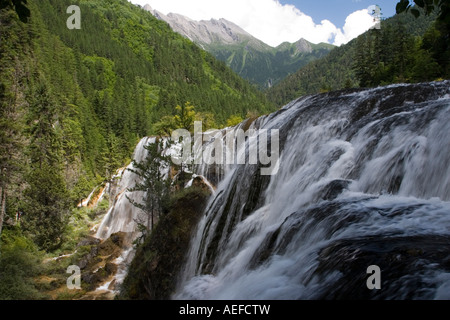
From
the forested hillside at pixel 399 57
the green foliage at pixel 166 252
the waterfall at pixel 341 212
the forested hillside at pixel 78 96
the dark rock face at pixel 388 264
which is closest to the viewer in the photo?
the dark rock face at pixel 388 264

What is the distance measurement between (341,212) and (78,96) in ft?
236

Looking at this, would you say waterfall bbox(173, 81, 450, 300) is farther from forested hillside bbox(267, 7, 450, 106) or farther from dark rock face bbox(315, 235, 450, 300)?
forested hillside bbox(267, 7, 450, 106)

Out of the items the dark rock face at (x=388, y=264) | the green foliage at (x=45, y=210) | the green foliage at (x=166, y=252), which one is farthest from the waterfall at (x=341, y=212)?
the green foliage at (x=45, y=210)

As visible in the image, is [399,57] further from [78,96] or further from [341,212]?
[78,96]

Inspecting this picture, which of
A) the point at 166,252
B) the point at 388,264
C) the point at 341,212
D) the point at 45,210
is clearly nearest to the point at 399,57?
the point at 166,252

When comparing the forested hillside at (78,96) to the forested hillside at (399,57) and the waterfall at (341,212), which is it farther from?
the forested hillside at (399,57)

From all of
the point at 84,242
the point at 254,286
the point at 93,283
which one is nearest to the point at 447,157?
the point at 254,286

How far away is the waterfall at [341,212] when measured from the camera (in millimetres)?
3867

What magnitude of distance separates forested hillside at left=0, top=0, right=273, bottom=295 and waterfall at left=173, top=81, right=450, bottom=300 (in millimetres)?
4993

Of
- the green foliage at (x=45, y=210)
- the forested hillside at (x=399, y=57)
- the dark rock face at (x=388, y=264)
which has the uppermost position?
the forested hillside at (x=399, y=57)

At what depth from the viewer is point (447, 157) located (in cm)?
620

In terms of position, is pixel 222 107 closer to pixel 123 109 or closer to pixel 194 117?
pixel 123 109

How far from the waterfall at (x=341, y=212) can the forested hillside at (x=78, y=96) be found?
4.99 metres

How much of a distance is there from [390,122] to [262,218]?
476cm
